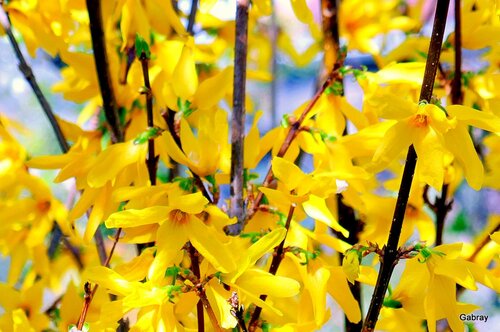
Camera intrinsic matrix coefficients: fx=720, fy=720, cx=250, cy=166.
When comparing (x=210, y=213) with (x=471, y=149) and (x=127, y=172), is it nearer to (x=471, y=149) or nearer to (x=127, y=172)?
(x=127, y=172)

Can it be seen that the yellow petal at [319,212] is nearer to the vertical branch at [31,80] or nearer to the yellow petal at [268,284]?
the yellow petal at [268,284]

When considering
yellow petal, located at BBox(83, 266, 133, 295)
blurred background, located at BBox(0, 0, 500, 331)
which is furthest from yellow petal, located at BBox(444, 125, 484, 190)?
blurred background, located at BBox(0, 0, 500, 331)

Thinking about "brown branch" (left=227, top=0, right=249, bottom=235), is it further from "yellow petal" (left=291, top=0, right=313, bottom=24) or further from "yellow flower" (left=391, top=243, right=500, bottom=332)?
"yellow flower" (left=391, top=243, right=500, bottom=332)

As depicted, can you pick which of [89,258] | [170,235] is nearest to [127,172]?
[170,235]

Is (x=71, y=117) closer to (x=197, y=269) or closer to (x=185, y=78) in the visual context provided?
(x=185, y=78)

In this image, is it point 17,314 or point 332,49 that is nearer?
point 17,314

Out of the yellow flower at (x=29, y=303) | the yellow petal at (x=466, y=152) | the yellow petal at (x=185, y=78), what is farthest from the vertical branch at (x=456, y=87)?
the yellow flower at (x=29, y=303)

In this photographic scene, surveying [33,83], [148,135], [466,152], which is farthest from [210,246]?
[33,83]
